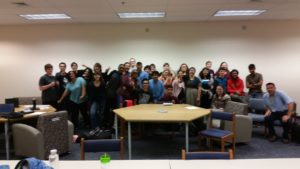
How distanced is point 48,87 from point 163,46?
3.74m

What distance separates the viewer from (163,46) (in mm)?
8750

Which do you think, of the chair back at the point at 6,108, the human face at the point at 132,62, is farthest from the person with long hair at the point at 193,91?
the chair back at the point at 6,108

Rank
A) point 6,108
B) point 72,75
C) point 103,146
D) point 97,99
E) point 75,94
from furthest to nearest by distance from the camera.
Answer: point 75,94
point 72,75
point 97,99
point 6,108
point 103,146

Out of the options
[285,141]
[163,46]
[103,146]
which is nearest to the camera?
[103,146]

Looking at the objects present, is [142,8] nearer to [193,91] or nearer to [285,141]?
[193,91]

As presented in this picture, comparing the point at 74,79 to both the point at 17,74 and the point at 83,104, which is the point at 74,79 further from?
the point at 17,74

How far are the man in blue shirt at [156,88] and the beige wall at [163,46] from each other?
2277 millimetres

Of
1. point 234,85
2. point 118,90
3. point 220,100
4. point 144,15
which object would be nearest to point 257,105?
point 234,85

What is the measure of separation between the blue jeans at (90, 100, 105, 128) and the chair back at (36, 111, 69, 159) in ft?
5.71

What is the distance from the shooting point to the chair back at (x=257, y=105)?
263 inches

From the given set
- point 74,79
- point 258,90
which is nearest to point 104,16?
point 74,79

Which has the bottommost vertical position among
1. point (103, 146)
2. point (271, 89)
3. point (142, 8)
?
point (103, 146)

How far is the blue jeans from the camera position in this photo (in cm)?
670

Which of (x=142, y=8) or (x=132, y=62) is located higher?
(x=142, y=8)
